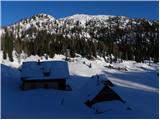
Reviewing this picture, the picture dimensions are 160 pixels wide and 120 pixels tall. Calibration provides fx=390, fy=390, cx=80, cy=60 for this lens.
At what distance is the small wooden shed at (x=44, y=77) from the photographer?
51.9m

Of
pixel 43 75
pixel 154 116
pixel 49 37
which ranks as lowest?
pixel 154 116

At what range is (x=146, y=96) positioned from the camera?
177 feet

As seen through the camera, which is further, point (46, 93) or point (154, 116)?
point (46, 93)

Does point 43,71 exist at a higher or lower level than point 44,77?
higher

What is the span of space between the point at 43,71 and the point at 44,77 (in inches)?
61.7

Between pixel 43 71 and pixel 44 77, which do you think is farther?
pixel 43 71

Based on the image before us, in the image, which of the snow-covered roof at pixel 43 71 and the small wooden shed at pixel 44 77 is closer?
the small wooden shed at pixel 44 77

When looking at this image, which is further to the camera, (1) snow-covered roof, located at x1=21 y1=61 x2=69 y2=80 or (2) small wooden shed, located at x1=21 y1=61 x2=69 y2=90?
(1) snow-covered roof, located at x1=21 y1=61 x2=69 y2=80

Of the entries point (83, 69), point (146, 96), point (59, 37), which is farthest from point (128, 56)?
point (146, 96)

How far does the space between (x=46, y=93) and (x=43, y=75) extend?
249 inches

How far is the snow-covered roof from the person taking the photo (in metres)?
52.3

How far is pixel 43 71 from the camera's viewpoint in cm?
5359

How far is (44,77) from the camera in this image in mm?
52250

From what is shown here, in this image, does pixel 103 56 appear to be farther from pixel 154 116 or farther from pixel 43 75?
pixel 154 116
